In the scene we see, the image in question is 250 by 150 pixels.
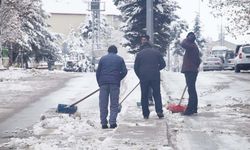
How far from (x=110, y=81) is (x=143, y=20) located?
32480 millimetres

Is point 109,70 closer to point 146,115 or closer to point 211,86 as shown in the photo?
point 146,115

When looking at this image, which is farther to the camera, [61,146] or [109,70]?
[109,70]

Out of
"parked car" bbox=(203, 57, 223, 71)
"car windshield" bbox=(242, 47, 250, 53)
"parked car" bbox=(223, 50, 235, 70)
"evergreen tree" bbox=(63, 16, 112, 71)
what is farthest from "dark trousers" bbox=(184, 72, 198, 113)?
"evergreen tree" bbox=(63, 16, 112, 71)

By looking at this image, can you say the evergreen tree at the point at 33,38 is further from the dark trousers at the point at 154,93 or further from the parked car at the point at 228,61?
the dark trousers at the point at 154,93

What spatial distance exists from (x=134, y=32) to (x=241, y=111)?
30.0m

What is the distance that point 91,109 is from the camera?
15094mm

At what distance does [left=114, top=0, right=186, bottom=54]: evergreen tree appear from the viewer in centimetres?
4244

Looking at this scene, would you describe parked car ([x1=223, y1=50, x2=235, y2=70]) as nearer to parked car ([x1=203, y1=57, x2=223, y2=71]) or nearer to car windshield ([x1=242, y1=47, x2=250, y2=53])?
parked car ([x1=203, y1=57, x2=223, y2=71])

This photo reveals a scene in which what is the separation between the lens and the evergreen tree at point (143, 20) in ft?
139

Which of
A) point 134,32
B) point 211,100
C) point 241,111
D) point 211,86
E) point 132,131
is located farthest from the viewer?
point 134,32

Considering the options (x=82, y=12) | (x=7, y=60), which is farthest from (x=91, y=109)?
(x=82, y=12)

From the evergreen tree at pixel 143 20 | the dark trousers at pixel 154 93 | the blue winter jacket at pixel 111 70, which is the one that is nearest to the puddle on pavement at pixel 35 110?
the blue winter jacket at pixel 111 70

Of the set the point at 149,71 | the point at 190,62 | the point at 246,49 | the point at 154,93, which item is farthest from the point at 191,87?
the point at 246,49

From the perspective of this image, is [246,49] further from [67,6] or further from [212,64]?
[67,6]
